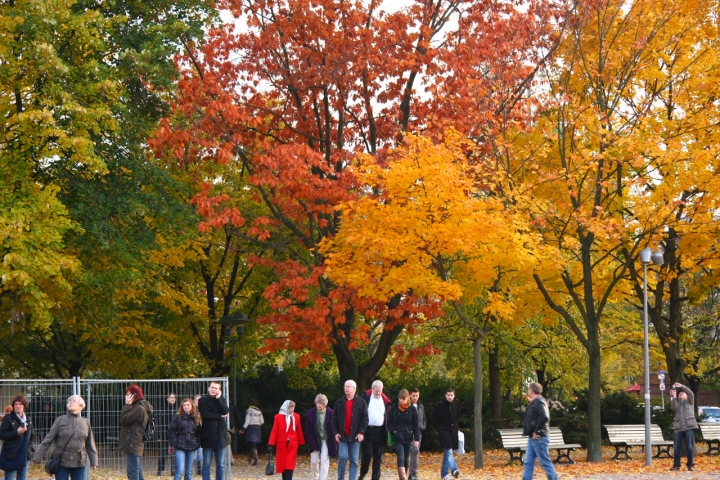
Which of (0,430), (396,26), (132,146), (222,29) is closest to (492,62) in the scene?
(396,26)

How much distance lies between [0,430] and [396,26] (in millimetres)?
14276

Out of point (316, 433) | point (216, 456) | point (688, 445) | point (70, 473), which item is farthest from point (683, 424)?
point (70, 473)

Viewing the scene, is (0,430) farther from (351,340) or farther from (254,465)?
(254,465)

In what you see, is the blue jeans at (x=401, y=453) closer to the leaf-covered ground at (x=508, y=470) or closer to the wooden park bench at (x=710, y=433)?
the leaf-covered ground at (x=508, y=470)

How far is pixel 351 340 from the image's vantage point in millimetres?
24188

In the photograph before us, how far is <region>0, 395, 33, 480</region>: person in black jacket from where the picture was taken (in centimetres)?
1422

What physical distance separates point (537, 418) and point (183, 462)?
6.02m

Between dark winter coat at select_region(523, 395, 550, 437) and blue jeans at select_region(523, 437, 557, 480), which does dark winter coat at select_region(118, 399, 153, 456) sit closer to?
dark winter coat at select_region(523, 395, 550, 437)

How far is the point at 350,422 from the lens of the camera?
1551 centimetres

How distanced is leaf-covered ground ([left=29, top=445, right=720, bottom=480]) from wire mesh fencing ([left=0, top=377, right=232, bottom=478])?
71 cm

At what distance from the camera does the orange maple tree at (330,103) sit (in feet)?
73.9

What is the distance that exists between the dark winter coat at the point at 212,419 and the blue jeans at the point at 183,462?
362 mm

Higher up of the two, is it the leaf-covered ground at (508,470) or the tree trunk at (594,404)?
the tree trunk at (594,404)

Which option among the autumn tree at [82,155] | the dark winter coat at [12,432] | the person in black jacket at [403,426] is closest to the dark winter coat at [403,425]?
the person in black jacket at [403,426]
